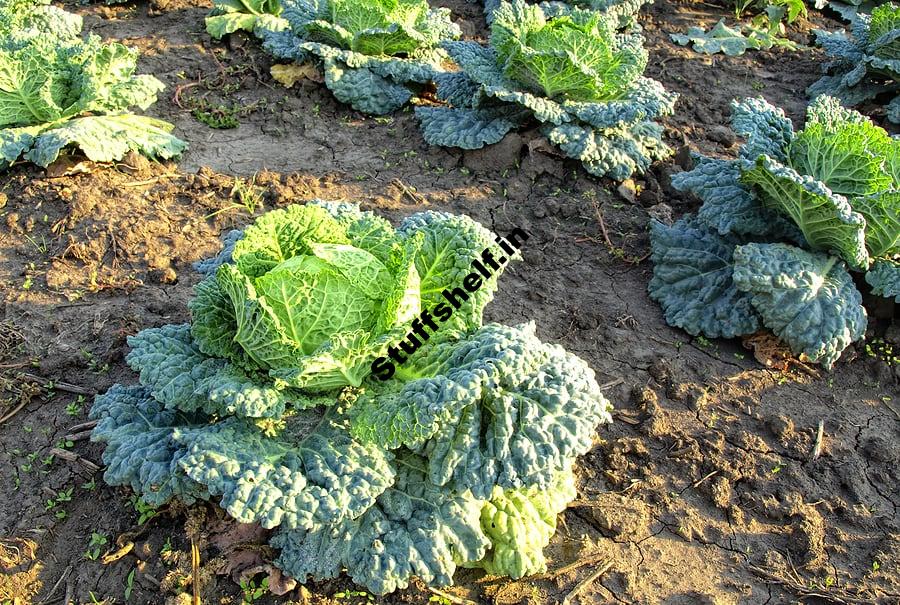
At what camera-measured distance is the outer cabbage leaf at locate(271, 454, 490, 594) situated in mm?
3037

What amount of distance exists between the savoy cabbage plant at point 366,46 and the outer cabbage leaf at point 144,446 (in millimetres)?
3787

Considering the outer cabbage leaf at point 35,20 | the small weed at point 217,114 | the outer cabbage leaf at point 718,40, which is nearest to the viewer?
the outer cabbage leaf at point 35,20

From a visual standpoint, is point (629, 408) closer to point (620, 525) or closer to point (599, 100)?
point (620, 525)

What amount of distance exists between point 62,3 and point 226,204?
4.28 m

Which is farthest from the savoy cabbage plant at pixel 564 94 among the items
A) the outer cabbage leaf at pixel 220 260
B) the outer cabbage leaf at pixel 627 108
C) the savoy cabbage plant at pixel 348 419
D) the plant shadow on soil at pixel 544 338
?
the savoy cabbage plant at pixel 348 419

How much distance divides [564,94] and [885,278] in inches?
108

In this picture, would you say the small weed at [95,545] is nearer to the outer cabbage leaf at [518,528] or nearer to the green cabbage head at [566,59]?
the outer cabbage leaf at [518,528]

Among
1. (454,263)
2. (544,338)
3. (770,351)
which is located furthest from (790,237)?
(454,263)

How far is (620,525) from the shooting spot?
368 centimetres

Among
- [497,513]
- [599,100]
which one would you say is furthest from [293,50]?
[497,513]

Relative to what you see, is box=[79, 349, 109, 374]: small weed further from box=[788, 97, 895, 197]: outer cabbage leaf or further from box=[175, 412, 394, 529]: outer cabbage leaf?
box=[788, 97, 895, 197]: outer cabbage leaf

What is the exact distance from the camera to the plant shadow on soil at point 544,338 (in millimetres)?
3465

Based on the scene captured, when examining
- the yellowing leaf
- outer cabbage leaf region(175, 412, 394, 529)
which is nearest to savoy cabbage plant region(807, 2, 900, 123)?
the yellowing leaf

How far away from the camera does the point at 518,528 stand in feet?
10.8
